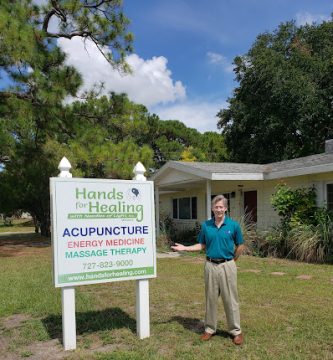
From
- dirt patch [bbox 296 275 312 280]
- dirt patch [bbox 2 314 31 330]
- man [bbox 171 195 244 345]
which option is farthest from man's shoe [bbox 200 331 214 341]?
dirt patch [bbox 296 275 312 280]

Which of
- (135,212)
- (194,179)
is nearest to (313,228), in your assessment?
(194,179)

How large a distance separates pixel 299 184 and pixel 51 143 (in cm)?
825

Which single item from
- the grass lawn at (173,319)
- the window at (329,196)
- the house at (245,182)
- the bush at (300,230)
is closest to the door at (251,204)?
the house at (245,182)

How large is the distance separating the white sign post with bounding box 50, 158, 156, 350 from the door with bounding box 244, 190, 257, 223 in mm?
10622

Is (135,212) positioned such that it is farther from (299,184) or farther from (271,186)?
(271,186)

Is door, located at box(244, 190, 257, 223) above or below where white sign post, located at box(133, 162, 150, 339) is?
above

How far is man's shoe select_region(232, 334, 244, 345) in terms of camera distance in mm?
4895

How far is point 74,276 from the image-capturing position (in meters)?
5.02

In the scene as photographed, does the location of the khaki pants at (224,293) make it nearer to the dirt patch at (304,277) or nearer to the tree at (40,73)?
the dirt patch at (304,277)

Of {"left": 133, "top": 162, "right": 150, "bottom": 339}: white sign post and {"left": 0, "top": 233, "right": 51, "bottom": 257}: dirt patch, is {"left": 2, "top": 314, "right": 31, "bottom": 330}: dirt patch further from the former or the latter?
{"left": 0, "top": 233, "right": 51, "bottom": 257}: dirt patch

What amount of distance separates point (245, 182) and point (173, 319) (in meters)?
10.8

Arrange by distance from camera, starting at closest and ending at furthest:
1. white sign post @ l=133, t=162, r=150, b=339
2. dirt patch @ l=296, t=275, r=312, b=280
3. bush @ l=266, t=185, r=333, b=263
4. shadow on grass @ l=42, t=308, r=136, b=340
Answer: white sign post @ l=133, t=162, r=150, b=339 → shadow on grass @ l=42, t=308, r=136, b=340 → dirt patch @ l=296, t=275, r=312, b=280 → bush @ l=266, t=185, r=333, b=263

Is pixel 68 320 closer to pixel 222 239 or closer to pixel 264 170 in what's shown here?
pixel 222 239

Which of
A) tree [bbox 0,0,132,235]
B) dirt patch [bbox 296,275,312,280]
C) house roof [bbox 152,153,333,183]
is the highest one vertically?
tree [bbox 0,0,132,235]
